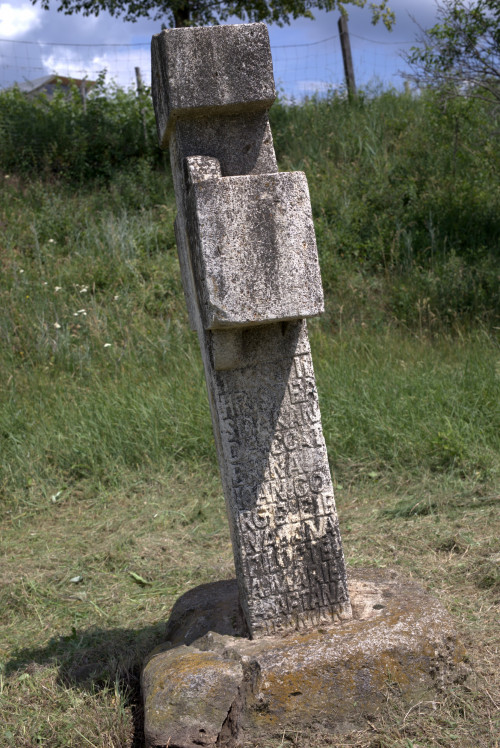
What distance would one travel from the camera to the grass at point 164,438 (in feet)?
9.29

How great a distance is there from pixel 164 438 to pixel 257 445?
2.71 metres

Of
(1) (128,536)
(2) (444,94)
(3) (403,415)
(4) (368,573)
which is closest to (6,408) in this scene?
(1) (128,536)

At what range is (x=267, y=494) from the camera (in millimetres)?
2492

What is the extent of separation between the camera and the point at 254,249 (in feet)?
7.34

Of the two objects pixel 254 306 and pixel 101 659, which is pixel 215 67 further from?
pixel 101 659

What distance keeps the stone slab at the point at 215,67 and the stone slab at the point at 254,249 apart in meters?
0.29

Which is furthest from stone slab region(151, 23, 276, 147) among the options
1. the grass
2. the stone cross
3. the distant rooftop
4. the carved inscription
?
the distant rooftop

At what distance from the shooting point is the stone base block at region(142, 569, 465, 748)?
225 cm

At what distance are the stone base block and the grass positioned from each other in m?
0.07

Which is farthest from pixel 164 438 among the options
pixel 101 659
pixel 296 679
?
pixel 296 679

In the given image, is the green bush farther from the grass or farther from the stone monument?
the stone monument

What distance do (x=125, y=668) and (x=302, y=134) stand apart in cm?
833

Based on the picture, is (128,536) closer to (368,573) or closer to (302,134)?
(368,573)

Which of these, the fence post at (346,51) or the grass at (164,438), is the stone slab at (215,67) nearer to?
the grass at (164,438)
